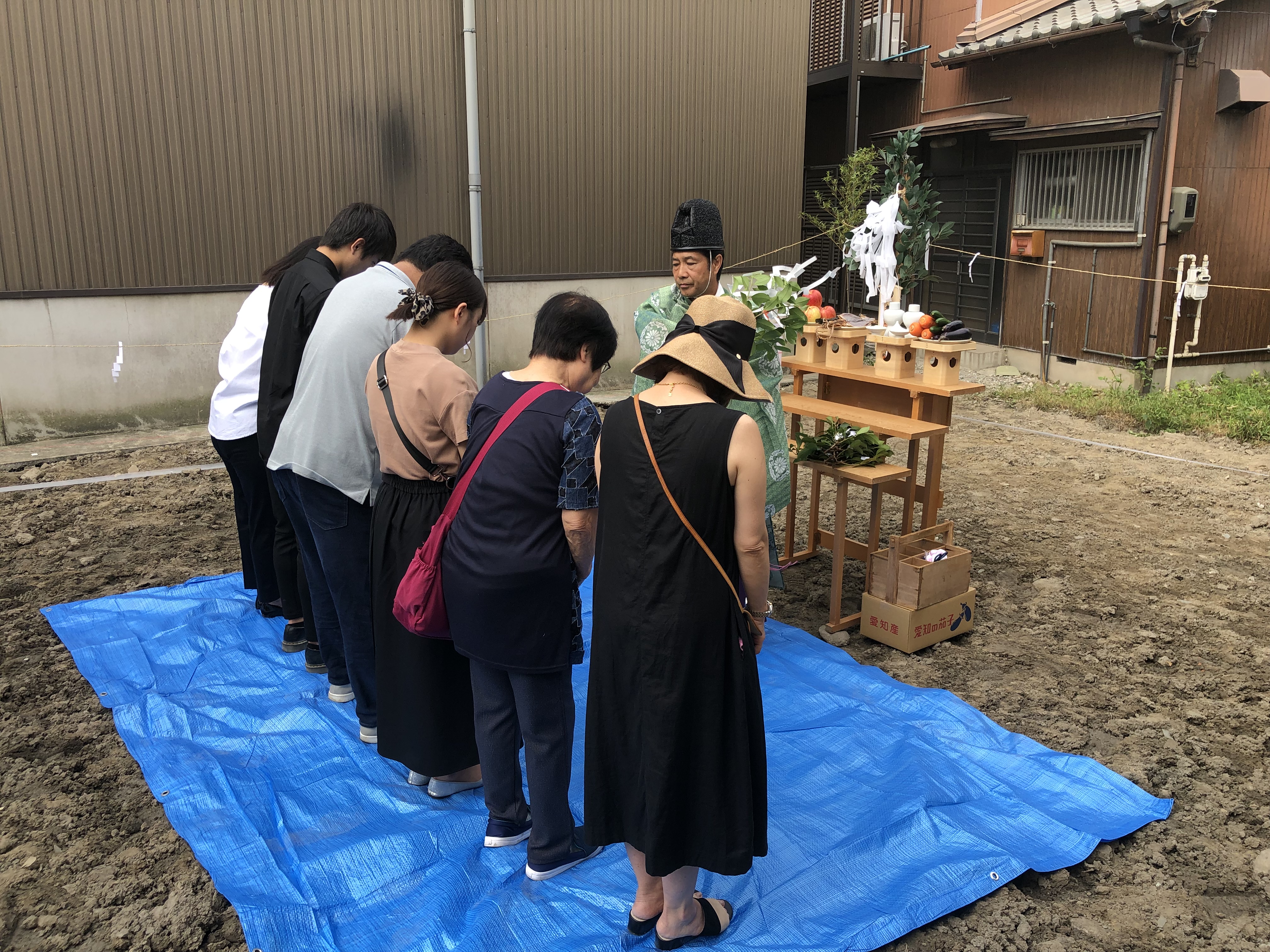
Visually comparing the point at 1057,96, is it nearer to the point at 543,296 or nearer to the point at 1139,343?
the point at 1139,343

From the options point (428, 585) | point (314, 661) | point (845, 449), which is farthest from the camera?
point (845, 449)

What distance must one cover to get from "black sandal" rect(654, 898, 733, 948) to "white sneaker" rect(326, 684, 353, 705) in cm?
182

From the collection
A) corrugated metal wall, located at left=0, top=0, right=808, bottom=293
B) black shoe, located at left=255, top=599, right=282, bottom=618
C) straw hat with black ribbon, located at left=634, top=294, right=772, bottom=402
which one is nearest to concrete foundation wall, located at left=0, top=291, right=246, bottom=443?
corrugated metal wall, located at left=0, top=0, right=808, bottom=293

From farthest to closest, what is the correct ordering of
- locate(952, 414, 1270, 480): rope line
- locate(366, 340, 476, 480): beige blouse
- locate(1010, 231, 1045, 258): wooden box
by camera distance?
locate(1010, 231, 1045, 258): wooden box < locate(952, 414, 1270, 480): rope line < locate(366, 340, 476, 480): beige blouse

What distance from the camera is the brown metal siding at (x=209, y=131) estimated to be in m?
7.78

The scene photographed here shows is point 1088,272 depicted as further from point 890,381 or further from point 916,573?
point 916,573

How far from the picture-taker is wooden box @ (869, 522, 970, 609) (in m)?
4.34

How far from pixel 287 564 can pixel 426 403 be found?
6.06 ft

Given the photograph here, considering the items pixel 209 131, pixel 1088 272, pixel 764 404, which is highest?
pixel 209 131

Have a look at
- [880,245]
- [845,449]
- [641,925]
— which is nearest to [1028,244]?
[880,245]

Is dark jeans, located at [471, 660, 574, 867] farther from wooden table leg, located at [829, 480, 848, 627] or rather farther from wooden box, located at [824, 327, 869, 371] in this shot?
wooden box, located at [824, 327, 869, 371]

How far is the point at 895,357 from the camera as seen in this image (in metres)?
4.77

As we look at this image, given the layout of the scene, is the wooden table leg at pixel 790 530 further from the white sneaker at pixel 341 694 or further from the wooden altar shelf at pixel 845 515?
the white sneaker at pixel 341 694

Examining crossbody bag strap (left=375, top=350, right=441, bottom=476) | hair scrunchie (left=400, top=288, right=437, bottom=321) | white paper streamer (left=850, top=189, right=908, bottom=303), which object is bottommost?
crossbody bag strap (left=375, top=350, right=441, bottom=476)
